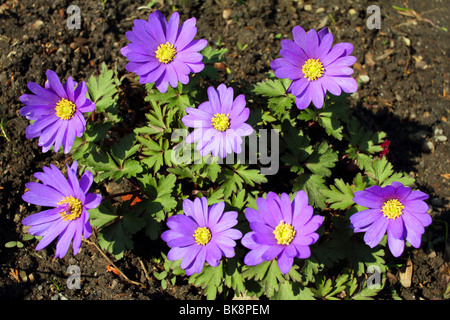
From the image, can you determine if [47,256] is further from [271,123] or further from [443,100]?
[443,100]

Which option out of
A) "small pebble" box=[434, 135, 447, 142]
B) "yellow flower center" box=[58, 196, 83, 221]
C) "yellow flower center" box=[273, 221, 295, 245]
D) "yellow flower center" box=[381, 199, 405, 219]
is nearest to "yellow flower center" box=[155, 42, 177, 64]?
"yellow flower center" box=[58, 196, 83, 221]

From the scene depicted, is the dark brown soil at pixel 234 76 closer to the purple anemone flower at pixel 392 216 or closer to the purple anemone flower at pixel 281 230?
the purple anemone flower at pixel 392 216

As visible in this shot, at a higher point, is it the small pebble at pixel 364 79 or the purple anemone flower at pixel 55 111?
the small pebble at pixel 364 79

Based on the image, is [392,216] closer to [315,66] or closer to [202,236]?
[315,66]

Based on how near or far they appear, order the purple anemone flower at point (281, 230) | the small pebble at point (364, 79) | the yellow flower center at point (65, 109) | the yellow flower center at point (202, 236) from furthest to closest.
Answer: the small pebble at point (364, 79), the yellow flower center at point (65, 109), the yellow flower center at point (202, 236), the purple anemone flower at point (281, 230)

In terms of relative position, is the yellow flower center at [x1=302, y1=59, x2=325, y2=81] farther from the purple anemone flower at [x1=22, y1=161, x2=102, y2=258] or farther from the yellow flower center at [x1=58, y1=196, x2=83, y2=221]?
the yellow flower center at [x1=58, y1=196, x2=83, y2=221]

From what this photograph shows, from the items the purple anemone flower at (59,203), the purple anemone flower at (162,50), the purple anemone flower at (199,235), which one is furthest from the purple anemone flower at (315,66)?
the purple anemone flower at (59,203)

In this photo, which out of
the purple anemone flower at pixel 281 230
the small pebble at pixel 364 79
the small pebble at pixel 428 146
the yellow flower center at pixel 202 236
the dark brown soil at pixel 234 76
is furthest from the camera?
the small pebble at pixel 364 79
